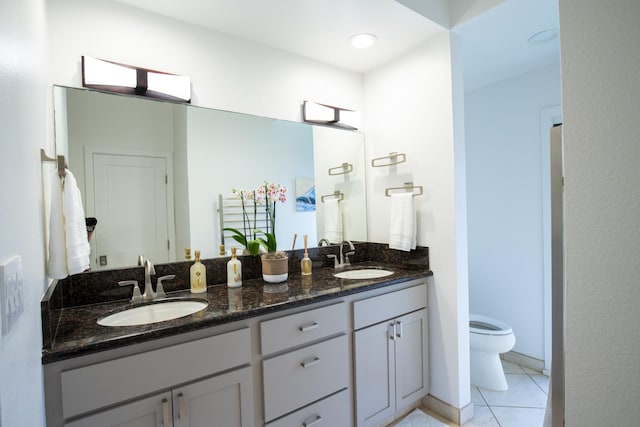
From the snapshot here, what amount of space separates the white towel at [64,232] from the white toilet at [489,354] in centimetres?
243

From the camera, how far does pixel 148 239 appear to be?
165cm

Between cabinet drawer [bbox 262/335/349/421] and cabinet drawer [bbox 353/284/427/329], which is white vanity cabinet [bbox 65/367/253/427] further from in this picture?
cabinet drawer [bbox 353/284/427/329]

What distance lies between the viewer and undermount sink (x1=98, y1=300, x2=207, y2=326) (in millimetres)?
1361

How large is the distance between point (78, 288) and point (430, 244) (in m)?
1.95

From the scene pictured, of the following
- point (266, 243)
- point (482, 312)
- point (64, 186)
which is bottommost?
point (482, 312)

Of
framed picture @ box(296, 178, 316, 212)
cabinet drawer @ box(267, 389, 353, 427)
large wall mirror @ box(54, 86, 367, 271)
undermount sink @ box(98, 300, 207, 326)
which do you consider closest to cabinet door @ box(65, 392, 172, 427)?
undermount sink @ box(98, 300, 207, 326)

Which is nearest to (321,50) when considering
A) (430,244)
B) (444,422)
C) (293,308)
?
(430,244)

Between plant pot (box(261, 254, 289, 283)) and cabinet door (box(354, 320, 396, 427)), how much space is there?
1.73 feet

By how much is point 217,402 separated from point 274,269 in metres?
0.73

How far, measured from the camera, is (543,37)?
6.59 ft

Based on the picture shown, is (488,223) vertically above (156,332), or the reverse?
(488,223)

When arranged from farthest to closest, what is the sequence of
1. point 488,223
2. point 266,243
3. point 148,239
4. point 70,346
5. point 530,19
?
point 488,223 → point 266,243 → point 530,19 → point 148,239 → point 70,346

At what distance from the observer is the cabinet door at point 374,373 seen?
168 cm

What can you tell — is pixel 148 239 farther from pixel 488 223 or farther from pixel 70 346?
pixel 488 223
